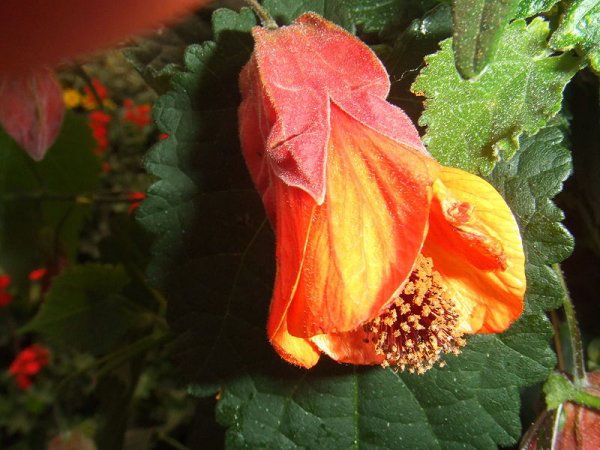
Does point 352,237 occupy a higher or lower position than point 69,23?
lower

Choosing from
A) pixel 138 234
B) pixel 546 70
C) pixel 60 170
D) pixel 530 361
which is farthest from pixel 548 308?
pixel 60 170

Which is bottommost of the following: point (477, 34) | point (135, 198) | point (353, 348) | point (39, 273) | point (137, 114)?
point (137, 114)

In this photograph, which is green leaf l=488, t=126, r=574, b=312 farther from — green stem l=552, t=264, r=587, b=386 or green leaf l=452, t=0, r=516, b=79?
green leaf l=452, t=0, r=516, b=79

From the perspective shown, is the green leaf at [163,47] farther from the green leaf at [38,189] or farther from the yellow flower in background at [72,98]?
the yellow flower in background at [72,98]

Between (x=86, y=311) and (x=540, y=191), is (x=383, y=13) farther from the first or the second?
(x=86, y=311)

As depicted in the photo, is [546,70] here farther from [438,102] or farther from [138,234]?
[138,234]

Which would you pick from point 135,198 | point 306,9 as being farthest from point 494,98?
point 135,198
